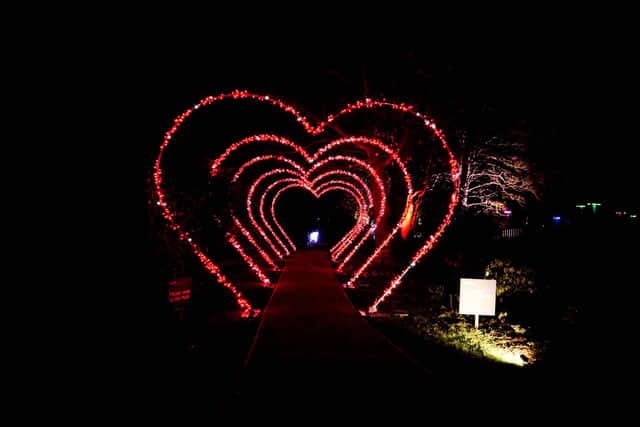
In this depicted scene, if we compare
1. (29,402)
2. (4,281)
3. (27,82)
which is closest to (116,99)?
(27,82)

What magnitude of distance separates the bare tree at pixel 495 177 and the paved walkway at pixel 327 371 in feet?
40.4

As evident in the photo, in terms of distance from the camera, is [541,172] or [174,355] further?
[541,172]

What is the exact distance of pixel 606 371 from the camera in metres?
7.23

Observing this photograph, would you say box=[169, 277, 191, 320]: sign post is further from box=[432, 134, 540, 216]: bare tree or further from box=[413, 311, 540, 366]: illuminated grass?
box=[432, 134, 540, 216]: bare tree

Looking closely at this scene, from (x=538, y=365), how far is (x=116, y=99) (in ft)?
21.9

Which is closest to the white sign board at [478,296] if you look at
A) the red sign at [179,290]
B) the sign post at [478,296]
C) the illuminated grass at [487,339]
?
the sign post at [478,296]

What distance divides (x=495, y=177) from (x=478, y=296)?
13184 mm

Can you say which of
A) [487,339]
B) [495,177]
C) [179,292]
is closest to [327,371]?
[179,292]

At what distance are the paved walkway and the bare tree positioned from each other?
1233cm

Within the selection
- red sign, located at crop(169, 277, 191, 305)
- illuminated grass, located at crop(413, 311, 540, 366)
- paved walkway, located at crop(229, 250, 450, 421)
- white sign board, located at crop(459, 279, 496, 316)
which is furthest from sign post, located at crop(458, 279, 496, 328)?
red sign, located at crop(169, 277, 191, 305)

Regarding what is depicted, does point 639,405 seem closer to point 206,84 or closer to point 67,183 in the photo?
point 67,183

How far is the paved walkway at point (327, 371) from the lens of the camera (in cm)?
498

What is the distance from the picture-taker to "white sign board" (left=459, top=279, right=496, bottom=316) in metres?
8.51

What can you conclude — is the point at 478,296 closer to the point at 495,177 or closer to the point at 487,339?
the point at 487,339
